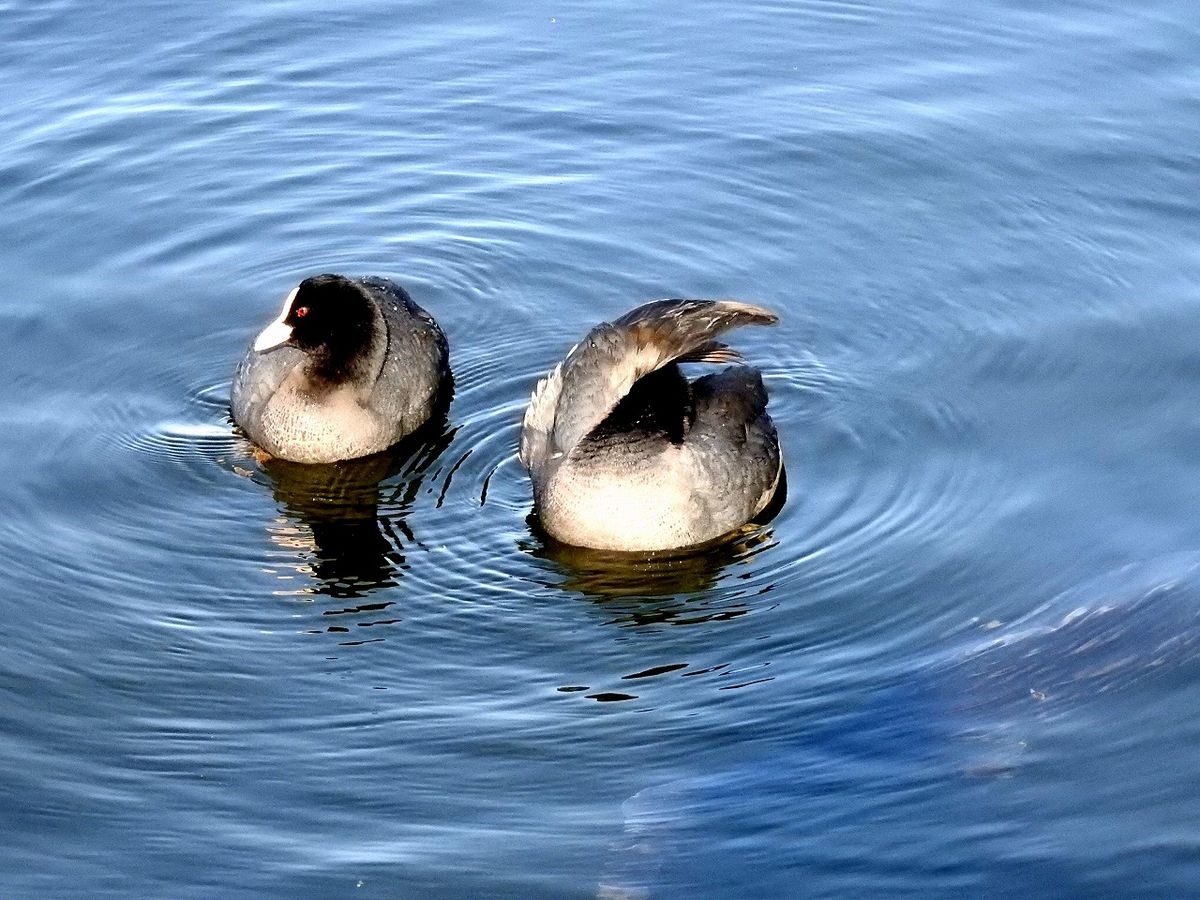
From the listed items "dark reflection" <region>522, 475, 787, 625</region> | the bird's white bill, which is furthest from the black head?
"dark reflection" <region>522, 475, 787, 625</region>

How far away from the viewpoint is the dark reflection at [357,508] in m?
9.17

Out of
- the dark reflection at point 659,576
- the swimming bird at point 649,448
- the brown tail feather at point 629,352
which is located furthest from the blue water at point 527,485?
the brown tail feather at point 629,352

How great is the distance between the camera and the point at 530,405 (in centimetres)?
1016

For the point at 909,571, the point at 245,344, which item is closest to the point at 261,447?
the point at 245,344

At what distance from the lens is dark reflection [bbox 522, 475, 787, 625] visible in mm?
8789

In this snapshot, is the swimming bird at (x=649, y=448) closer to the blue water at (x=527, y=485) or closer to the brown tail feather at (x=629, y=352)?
the brown tail feather at (x=629, y=352)

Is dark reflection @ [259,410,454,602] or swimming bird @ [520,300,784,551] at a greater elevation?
swimming bird @ [520,300,784,551]

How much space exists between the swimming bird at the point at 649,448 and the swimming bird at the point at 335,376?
1210 mm

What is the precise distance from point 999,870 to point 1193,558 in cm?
259

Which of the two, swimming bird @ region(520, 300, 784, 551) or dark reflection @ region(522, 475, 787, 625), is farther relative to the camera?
swimming bird @ region(520, 300, 784, 551)

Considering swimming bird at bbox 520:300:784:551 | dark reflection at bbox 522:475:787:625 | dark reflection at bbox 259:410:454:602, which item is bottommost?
dark reflection at bbox 522:475:787:625

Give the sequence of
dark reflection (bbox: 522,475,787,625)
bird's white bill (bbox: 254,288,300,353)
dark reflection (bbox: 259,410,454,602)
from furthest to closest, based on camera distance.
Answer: bird's white bill (bbox: 254,288,300,353) < dark reflection (bbox: 259,410,454,602) < dark reflection (bbox: 522,475,787,625)

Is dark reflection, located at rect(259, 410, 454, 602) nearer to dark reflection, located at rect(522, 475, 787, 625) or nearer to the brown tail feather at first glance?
dark reflection, located at rect(522, 475, 787, 625)

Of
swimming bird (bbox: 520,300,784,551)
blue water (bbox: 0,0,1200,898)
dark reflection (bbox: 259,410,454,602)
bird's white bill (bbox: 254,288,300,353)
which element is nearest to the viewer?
blue water (bbox: 0,0,1200,898)
